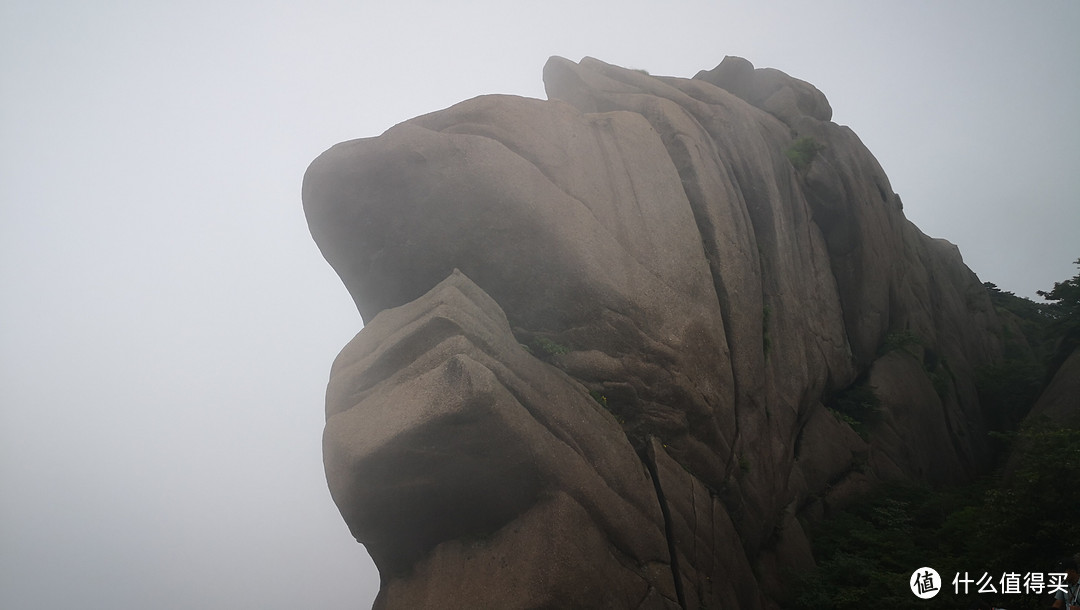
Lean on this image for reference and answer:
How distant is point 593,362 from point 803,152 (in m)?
14.3

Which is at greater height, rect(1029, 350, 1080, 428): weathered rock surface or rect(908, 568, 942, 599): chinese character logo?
rect(1029, 350, 1080, 428): weathered rock surface

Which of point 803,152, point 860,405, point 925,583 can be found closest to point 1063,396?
point 860,405

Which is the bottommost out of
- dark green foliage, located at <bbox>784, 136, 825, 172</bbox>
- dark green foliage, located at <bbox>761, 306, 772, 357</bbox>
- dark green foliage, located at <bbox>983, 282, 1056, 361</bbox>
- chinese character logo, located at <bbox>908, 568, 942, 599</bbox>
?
chinese character logo, located at <bbox>908, 568, 942, 599</bbox>

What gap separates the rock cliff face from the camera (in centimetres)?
949

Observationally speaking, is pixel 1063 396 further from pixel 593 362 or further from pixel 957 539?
pixel 593 362

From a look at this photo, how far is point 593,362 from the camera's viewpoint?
12023mm

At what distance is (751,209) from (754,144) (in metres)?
2.50

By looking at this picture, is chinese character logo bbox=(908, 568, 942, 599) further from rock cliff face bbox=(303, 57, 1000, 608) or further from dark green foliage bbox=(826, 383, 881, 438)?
dark green foliage bbox=(826, 383, 881, 438)

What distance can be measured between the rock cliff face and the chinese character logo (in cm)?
300

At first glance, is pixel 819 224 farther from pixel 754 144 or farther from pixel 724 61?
pixel 724 61

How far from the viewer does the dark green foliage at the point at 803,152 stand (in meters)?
21.1

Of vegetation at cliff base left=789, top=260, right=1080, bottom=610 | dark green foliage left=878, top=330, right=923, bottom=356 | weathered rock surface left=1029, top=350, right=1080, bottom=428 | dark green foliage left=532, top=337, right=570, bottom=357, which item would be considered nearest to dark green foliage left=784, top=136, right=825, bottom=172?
dark green foliage left=878, top=330, right=923, bottom=356

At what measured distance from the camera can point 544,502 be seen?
9.79 meters

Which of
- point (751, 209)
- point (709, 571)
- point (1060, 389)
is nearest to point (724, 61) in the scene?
point (751, 209)
